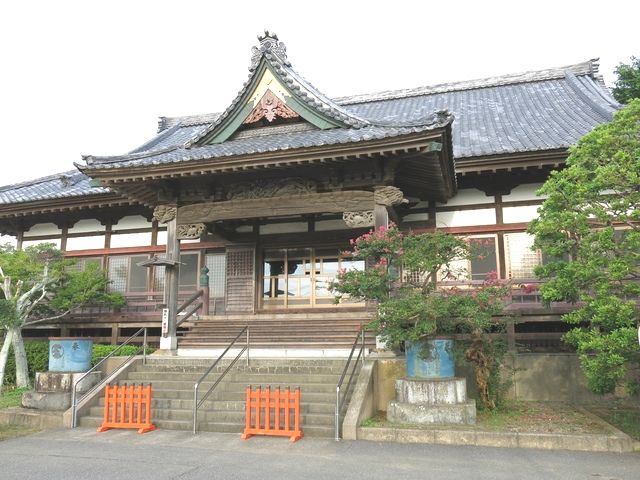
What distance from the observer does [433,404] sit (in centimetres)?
827

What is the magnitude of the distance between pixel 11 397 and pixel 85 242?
613 centimetres

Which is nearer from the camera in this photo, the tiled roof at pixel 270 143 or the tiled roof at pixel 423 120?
the tiled roof at pixel 270 143

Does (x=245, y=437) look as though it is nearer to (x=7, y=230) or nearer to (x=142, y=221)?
(x=142, y=221)

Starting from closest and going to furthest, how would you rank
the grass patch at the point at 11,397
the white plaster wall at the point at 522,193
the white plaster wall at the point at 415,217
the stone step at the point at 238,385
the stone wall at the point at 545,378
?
the stone step at the point at 238,385 < the stone wall at the point at 545,378 < the grass patch at the point at 11,397 < the white plaster wall at the point at 522,193 < the white plaster wall at the point at 415,217

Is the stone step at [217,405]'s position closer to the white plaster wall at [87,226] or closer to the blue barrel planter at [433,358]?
the blue barrel planter at [433,358]

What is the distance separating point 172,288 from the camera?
474 inches

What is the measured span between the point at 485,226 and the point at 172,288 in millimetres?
8019

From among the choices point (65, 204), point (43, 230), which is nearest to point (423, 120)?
point (65, 204)

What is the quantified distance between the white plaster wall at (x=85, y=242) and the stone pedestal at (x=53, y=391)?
6.81 m

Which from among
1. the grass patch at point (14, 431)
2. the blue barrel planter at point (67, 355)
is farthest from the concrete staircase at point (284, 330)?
the grass patch at point (14, 431)

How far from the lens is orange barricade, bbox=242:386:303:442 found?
7.99m

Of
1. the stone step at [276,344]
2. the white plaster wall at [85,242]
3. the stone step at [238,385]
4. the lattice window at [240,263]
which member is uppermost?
the white plaster wall at [85,242]

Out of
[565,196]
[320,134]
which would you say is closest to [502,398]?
[565,196]

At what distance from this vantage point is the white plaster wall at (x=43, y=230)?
16906 mm
